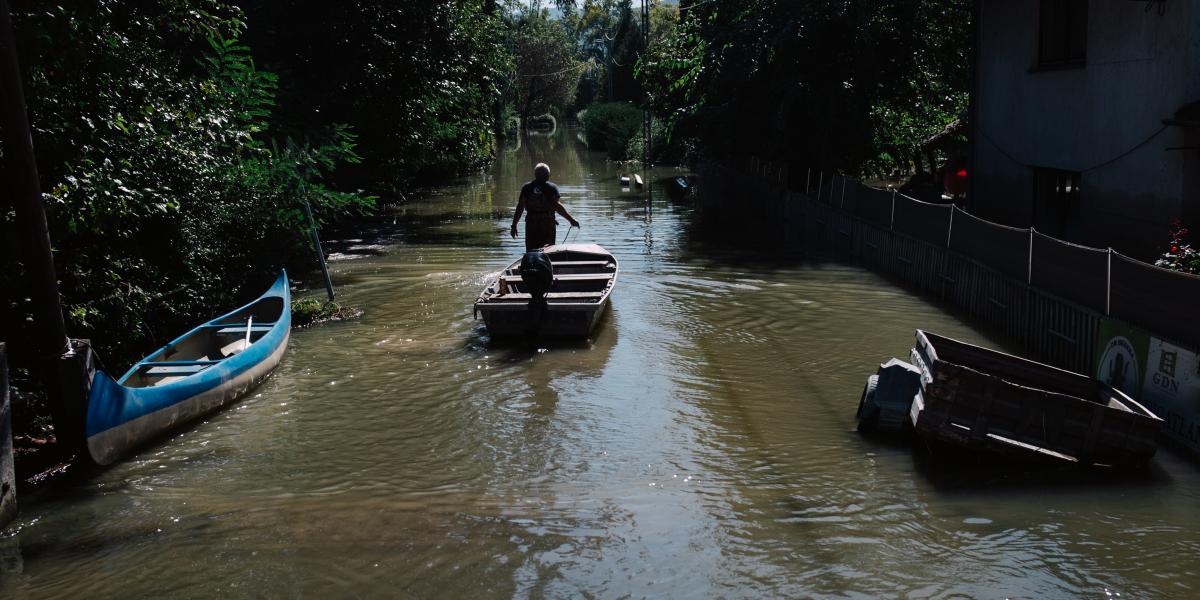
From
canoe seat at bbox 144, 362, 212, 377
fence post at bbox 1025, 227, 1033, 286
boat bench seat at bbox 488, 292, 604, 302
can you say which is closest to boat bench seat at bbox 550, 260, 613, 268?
boat bench seat at bbox 488, 292, 604, 302

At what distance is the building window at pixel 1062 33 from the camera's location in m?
17.6

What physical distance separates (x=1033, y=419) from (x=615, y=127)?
187 feet

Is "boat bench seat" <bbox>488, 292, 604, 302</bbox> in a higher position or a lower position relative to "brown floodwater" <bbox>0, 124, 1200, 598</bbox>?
higher

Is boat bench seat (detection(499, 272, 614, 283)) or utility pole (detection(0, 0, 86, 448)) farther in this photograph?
boat bench seat (detection(499, 272, 614, 283))

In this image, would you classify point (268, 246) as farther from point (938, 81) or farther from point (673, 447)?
point (938, 81)

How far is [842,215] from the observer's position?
2300 centimetres

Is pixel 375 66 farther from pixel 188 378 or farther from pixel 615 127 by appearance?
pixel 615 127

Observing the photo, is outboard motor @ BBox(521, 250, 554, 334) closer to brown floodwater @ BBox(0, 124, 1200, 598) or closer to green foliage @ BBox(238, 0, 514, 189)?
brown floodwater @ BBox(0, 124, 1200, 598)

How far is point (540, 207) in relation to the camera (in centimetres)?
1664

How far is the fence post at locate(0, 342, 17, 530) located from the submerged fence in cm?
1019

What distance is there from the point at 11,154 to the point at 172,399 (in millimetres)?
2871

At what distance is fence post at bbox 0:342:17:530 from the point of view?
8641 millimetres

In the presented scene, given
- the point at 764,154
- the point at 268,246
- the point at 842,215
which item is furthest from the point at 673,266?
the point at 764,154

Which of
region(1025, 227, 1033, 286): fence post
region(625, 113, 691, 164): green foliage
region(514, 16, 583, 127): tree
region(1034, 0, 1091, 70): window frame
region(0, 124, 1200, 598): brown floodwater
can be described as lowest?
region(0, 124, 1200, 598): brown floodwater
